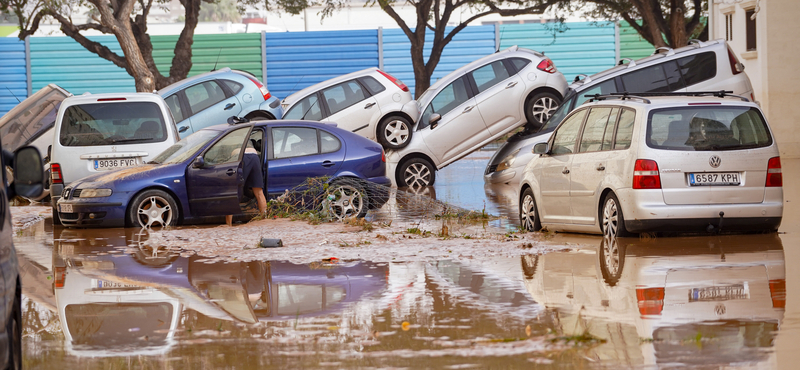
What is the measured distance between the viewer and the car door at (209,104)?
18.4 metres

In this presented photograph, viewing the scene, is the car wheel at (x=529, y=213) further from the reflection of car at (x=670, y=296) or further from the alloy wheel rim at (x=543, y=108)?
the alloy wheel rim at (x=543, y=108)

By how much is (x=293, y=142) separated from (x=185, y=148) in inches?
55.0

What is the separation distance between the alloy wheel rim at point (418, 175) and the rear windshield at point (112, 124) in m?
5.63

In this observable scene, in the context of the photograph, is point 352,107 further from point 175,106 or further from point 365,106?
point 175,106

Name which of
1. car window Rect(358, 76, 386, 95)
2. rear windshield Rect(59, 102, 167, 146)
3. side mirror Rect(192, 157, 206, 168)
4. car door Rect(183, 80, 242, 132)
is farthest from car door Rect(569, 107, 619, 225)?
car door Rect(183, 80, 242, 132)

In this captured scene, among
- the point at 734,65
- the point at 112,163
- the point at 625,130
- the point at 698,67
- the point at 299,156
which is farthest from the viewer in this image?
the point at 698,67

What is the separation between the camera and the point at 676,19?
22.4 metres

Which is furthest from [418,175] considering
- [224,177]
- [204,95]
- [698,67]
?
[224,177]

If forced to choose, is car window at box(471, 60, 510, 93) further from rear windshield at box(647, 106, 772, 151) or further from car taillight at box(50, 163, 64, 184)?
rear windshield at box(647, 106, 772, 151)

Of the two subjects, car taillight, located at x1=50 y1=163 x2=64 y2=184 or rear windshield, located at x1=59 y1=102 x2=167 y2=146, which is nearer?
car taillight, located at x1=50 y1=163 x2=64 y2=184

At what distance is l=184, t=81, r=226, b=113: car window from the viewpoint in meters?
18.5

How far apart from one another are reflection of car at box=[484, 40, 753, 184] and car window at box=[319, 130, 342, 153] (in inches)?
192

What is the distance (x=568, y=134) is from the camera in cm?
1059

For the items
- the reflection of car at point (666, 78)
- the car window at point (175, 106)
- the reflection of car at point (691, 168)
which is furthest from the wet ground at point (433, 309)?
the car window at point (175, 106)
